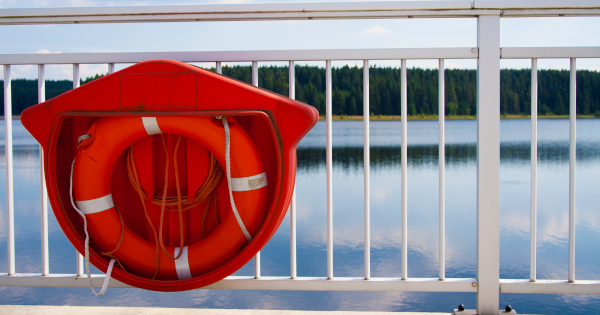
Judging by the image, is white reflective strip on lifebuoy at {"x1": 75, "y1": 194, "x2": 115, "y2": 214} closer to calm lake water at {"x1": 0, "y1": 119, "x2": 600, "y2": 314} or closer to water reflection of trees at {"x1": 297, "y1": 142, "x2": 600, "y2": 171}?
calm lake water at {"x1": 0, "y1": 119, "x2": 600, "y2": 314}

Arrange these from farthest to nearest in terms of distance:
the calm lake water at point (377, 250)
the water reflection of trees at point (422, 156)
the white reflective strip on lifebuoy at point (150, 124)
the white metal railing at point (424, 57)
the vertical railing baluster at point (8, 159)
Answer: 1. the water reflection of trees at point (422, 156)
2. the calm lake water at point (377, 250)
3. the vertical railing baluster at point (8, 159)
4. the white metal railing at point (424, 57)
5. the white reflective strip on lifebuoy at point (150, 124)

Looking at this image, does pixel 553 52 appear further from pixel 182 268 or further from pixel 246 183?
pixel 182 268

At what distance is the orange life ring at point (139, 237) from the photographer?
3.90 ft

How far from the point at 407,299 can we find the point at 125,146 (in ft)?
10.4

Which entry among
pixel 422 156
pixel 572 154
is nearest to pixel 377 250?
pixel 572 154

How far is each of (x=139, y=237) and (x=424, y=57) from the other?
111cm

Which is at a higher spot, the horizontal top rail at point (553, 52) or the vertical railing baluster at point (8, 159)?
the horizontal top rail at point (553, 52)

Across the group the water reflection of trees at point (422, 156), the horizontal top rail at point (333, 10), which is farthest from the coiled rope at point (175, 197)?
the water reflection of trees at point (422, 156)

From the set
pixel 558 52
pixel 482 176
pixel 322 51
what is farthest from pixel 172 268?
pixel 558 52

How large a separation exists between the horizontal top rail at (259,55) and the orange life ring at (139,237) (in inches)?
9.5

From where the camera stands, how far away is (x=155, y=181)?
1.36 m

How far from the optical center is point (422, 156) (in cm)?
1490

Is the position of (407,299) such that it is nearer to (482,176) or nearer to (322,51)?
(482,176)

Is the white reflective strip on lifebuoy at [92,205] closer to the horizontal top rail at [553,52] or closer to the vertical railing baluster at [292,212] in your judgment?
the vertical railing baluster at [292,212]
